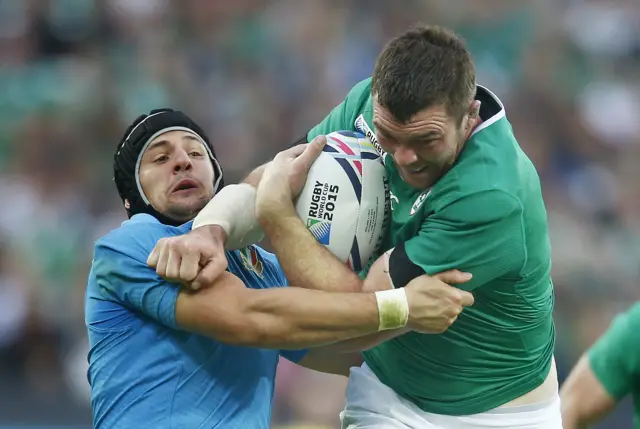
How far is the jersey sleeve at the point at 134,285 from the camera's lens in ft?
13.4

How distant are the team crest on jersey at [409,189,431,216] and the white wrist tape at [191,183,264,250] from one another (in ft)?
2.22

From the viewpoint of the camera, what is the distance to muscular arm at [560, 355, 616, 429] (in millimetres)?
4801

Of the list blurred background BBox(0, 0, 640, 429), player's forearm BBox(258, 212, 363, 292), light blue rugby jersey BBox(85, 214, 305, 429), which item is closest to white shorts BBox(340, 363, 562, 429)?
light blue rugby jersey BBox(85, 214, 305, 429)

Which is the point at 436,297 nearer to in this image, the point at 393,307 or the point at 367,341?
the point at 393,307

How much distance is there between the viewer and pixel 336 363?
5.13 m

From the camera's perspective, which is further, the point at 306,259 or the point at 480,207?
the point at 306,259

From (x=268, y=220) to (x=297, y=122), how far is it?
6.01 metres

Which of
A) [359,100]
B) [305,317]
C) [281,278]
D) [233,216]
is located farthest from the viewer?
[281,278]

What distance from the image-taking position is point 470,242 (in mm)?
3887

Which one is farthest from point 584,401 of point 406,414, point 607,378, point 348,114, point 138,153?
point 138,153

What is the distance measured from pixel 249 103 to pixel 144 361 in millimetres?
6152

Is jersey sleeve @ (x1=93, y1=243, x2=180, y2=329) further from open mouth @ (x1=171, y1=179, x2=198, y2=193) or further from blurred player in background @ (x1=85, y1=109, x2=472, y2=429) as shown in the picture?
open mouth @ (x1=171, y1=179, x2=198, y2=193)

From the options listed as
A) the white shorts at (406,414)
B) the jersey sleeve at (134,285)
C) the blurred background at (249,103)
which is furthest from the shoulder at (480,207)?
the blurred background at (249,103)

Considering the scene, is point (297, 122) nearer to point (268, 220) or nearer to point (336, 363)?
point (336, 363)
